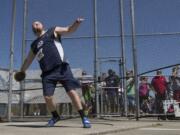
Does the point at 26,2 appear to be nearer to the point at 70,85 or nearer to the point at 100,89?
the point at 100,89

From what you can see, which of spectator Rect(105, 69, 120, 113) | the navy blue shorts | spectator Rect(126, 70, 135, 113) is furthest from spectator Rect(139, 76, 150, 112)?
the navy blue shorts

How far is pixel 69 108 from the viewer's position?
12.3 meters

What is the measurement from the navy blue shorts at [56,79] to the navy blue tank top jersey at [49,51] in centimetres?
8

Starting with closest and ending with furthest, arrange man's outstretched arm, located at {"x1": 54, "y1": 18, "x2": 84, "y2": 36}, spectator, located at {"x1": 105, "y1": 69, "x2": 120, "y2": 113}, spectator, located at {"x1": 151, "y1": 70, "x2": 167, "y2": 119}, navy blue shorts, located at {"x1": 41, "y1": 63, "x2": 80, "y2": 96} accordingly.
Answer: man's outstretched arm, located at {"x1": 54, "y1": 18, "x2": 84, "y2": 36} < navy blue shorts, located at {"x1": 41, "y1": 63, "x2": 80, "y2": 96} < spectator, located at {"x1": 151, "y1": 70, "x2": 167, "y2": 119} < spectator, located at {"x1": 105, "y1": 69, "x2": 120, "y2": 113}

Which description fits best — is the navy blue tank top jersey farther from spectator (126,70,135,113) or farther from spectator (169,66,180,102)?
spectator (169,66,180,102)

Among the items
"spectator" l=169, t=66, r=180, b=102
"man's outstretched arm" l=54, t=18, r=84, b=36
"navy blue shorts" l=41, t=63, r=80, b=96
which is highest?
"man's outstretched arm" l=54, t=18, r=84, b=36

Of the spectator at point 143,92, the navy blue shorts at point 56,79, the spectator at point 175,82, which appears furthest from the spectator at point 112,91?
the navy blue shorts at point 56,79

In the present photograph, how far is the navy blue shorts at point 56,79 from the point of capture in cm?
643

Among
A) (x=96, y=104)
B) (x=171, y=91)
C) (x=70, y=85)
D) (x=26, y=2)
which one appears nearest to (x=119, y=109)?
(x=96, y=104)

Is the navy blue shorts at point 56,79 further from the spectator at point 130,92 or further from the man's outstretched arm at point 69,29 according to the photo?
the spectator at point 130,92

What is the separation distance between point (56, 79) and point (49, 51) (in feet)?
1.37

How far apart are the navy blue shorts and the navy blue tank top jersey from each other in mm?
77

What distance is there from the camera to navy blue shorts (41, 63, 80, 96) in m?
6.43

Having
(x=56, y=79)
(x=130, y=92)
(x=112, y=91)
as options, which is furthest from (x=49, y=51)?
(x=112, y=91)
